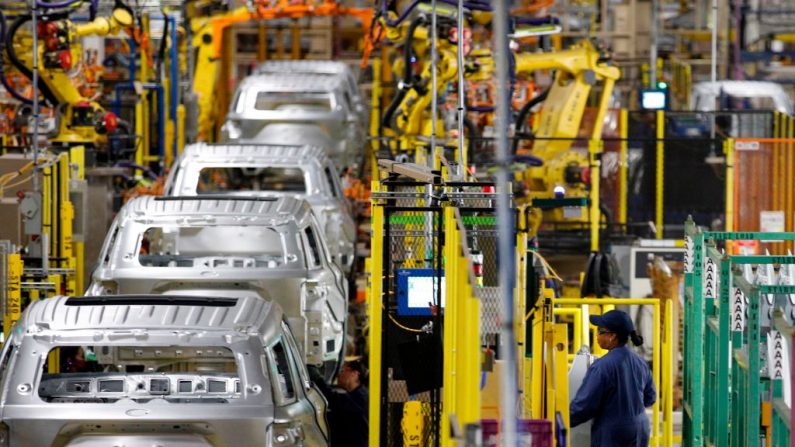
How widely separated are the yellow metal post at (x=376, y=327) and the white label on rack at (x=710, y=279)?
1.59 m

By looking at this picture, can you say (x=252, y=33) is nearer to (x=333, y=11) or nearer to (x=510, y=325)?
(x=333, y=11)

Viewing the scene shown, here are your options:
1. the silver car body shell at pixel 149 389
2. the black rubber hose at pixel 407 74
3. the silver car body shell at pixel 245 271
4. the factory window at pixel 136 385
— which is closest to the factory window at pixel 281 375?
the silver car body shell at pixel 149 389

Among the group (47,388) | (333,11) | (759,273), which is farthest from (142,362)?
(333,11)

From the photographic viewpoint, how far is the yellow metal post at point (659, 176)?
1741 cm

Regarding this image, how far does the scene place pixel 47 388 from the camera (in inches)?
322

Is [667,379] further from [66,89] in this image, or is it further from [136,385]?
[66,89]

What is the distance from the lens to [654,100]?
66.6 ft

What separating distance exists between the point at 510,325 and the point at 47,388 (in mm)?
3396

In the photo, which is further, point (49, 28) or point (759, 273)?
point (49, 28)

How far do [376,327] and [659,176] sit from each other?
8545 millimetres

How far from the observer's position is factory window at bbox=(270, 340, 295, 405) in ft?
25.3

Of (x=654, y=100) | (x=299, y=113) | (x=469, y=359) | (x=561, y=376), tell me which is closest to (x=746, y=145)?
(x=654, y=100)

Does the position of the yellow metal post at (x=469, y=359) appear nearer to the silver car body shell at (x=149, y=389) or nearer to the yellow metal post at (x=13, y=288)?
the silver car body shell at (x=149, y=389)

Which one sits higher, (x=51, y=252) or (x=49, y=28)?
Result: (x=49, y=28)
